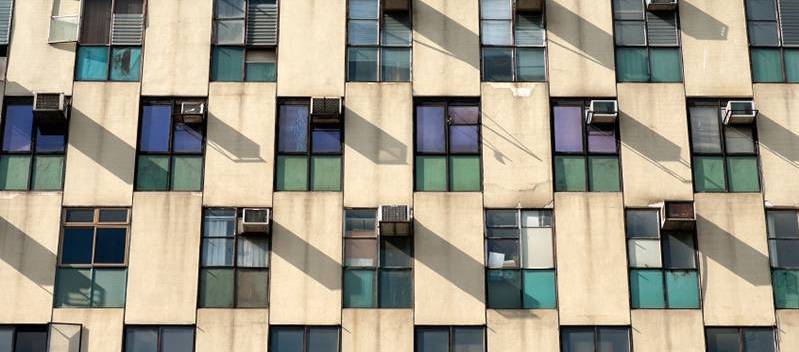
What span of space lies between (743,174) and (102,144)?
15868 mm

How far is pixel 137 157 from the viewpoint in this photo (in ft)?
99.6

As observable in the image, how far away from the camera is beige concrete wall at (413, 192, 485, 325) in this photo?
29125 mm

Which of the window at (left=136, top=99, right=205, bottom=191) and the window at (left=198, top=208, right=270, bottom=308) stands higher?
the window at (left=136, top=99, right=205, bottom=191)

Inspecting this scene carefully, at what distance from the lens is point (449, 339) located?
29.0 m

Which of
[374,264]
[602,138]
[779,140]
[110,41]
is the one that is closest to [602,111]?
[602,138]

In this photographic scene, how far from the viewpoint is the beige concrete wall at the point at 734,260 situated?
95.8 ft

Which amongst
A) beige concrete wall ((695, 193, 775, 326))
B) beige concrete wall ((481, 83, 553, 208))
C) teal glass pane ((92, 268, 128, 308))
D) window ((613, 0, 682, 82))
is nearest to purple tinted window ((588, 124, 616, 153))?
beige concrete wall ((481, 83, 553, 208))

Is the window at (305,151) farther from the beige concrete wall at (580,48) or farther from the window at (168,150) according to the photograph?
the beige concrete wall at (580,48)

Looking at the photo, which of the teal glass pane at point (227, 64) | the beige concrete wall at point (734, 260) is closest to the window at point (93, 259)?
the teal glass pane at point (227, 64)

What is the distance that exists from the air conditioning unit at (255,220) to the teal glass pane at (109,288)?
3053 millimetres

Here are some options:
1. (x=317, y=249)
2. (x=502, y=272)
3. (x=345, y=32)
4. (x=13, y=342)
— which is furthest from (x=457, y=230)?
(x=13, y=342)

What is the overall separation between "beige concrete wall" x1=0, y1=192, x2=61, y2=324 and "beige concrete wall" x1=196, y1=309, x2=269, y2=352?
367 centimetres

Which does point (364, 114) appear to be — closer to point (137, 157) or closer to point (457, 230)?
point (457, 230)

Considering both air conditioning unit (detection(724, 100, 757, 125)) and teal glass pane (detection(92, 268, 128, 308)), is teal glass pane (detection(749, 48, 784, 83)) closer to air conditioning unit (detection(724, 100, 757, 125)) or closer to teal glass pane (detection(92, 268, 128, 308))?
air conditioning unit (detection(724, 100, 757, 125))
